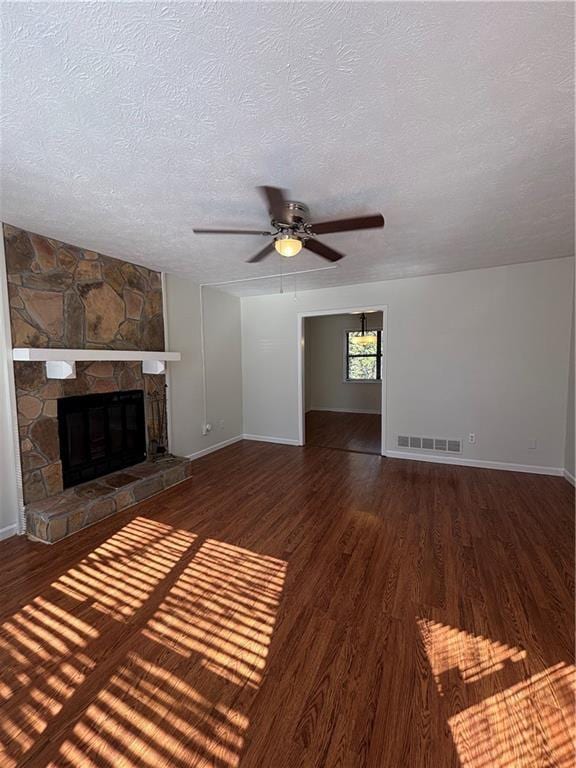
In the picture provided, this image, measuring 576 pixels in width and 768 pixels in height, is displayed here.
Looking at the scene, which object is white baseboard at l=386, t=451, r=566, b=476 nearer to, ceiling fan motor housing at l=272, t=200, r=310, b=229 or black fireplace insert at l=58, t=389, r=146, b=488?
black fireplace insert at l=58, t=389, r=146, b=488

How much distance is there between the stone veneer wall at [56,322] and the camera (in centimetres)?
281

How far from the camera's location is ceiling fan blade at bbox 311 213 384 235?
6.68ft

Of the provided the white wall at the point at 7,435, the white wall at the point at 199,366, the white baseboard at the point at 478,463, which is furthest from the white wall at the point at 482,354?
the white wall at the point at 7,435

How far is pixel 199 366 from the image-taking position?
193 inches

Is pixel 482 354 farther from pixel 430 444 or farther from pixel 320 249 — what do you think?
pixel 320 249

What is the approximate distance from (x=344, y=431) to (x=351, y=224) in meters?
4.80

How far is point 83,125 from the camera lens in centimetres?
154

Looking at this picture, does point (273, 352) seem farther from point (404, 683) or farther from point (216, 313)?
point (404, 683)

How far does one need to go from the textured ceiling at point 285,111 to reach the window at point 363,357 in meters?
5.43

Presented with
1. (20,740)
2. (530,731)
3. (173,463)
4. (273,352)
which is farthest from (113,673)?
(273,352)

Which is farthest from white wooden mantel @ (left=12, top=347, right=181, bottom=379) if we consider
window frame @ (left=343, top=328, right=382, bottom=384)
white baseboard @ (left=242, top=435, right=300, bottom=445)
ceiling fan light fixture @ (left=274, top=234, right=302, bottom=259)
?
window frame @ (left=343, top=328, right=382, bottom=384)

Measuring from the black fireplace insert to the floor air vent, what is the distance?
3.57 meters

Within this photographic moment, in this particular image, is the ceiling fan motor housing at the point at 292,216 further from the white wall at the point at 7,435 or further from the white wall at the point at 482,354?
the white wall at the point at 482,354

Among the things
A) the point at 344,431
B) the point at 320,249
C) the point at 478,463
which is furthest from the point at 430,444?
the point at 320,249
